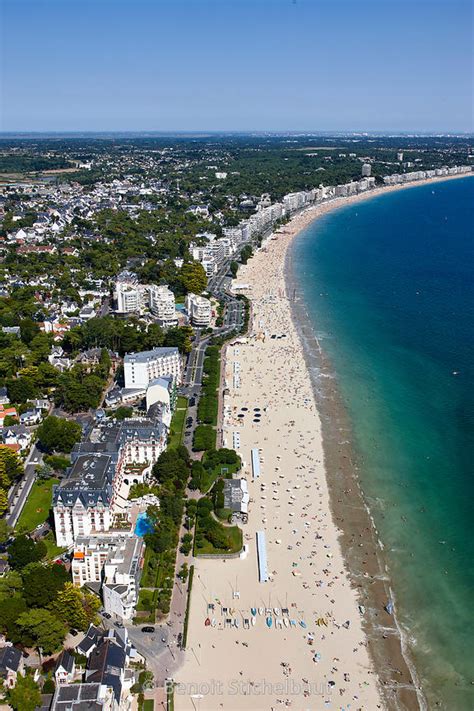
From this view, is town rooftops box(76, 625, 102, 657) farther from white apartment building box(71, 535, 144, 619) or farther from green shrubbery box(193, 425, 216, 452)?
green shrubbery box(193, 425, 216, 452)

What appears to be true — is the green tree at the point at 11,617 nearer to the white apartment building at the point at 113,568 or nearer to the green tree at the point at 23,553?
the green tree at the point at 23,553

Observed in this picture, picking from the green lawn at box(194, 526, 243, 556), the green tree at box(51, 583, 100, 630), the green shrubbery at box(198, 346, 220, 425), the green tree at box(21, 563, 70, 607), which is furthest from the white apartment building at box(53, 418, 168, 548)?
the green lawn at box(194, 526, 243, 556)

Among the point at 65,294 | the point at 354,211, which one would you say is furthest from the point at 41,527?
the point at 354,211

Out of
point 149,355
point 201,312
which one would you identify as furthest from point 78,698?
point 201,312

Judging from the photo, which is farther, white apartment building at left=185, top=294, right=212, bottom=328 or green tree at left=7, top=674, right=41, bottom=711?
white apartment building at left=185, top=294, right=212, bottom=328

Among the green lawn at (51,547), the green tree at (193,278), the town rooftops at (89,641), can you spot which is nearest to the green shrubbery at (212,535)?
the town rooftops at (89,641)

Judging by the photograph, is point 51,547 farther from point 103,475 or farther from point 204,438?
point 204,438
